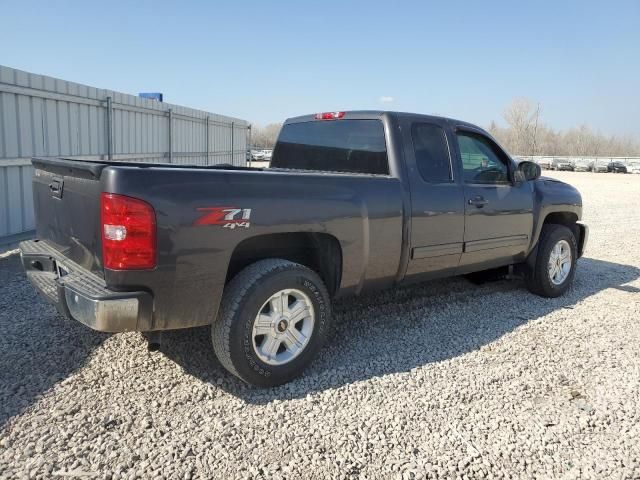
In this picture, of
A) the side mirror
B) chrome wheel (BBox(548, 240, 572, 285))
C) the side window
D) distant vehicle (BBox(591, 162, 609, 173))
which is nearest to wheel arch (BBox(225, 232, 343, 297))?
the side window

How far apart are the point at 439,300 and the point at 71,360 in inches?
137

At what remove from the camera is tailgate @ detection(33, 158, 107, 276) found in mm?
2922

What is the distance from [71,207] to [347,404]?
2105mm

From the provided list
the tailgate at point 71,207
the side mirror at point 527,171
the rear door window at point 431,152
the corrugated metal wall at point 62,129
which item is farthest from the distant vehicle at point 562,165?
the tailgate at point 71,207

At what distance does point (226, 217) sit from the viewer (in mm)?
3012

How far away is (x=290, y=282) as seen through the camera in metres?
3.35

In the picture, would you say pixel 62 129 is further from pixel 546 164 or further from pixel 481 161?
pixel 546 164

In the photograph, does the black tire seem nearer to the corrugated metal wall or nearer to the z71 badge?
the z71 badge

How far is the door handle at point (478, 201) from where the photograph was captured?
4625 mm

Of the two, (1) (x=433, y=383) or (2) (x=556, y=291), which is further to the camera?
(2) (x=556, y=291)

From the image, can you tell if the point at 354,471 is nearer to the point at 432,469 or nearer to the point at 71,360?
the point at 432,469

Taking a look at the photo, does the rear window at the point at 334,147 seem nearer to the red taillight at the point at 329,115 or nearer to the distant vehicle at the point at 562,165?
the red taillight at the point at 329,115

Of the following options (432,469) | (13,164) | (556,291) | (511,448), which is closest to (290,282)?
(432,469)

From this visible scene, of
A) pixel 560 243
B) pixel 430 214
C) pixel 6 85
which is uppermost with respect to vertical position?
pixel 6 85
